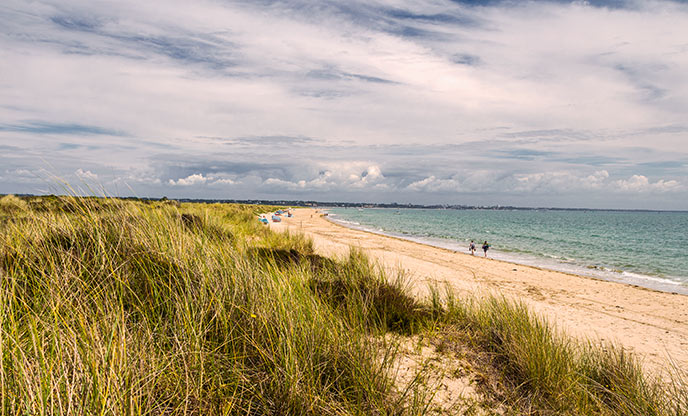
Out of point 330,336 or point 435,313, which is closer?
point 330,336

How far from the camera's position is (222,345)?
2891mm

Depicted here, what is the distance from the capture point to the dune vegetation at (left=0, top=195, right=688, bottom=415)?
214 centimetres

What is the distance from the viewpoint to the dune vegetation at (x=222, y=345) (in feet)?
7.01

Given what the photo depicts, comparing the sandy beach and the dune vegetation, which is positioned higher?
the dune vegetation

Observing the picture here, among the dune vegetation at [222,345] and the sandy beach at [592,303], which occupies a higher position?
the dune vegetation at [222,345]

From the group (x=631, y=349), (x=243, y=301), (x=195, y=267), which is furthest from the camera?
(x=631, y=349)

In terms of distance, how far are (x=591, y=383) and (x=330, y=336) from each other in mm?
2993

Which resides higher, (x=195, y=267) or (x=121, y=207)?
(x=121, y=207)

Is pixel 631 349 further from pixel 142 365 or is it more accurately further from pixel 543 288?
pixel 142 365

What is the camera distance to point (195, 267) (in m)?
3.89

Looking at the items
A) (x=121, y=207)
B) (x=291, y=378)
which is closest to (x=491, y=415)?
(x=291, y=378)

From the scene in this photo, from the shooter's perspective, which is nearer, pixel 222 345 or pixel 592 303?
pixel 222 345

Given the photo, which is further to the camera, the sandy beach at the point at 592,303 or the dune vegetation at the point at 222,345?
the sandy beach at the point at 592,303

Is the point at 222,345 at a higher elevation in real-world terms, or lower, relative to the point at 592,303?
higher
